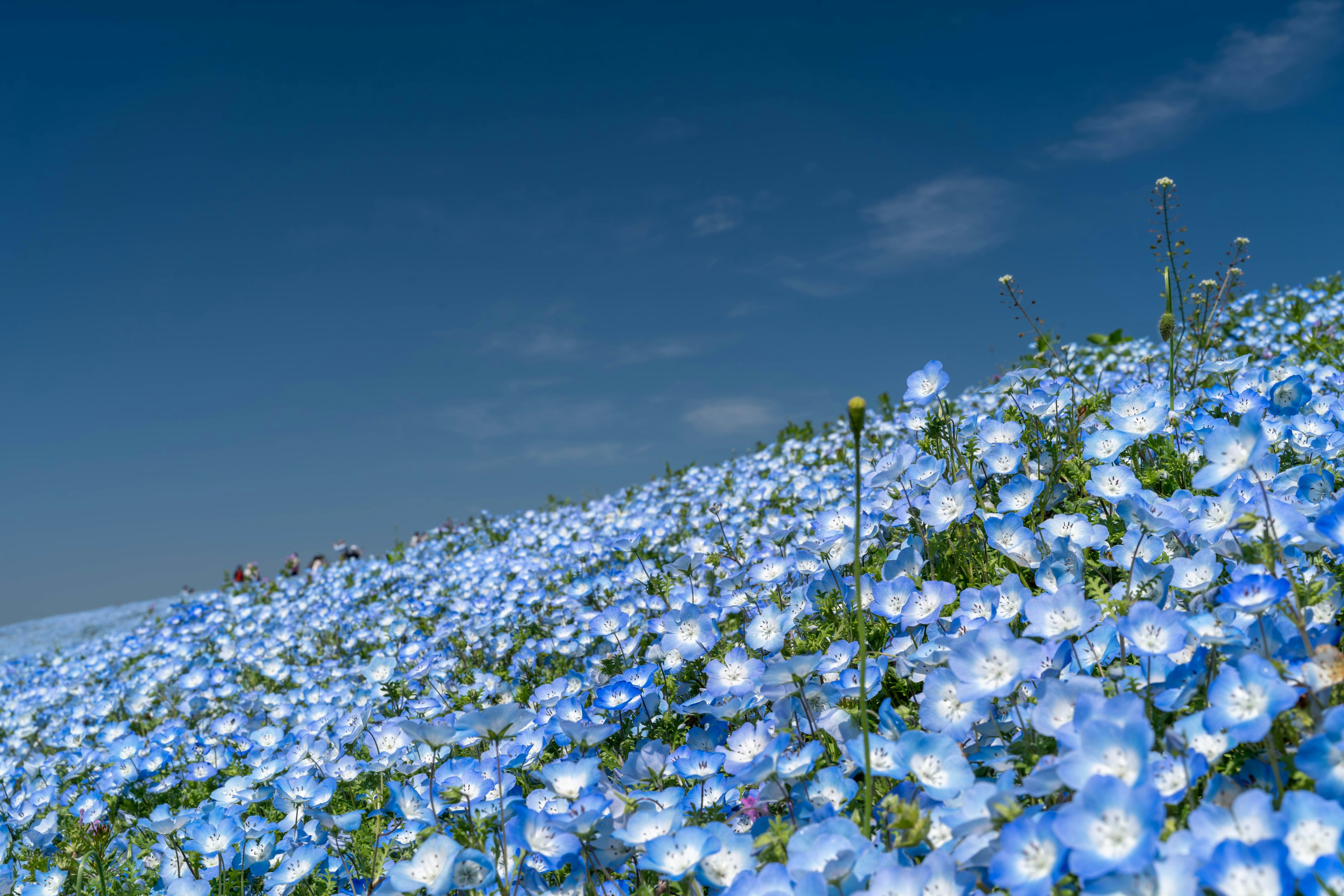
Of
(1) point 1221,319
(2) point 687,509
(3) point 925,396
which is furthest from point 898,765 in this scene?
(1) point 1221,319

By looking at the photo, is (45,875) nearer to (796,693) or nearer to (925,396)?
(796,693)

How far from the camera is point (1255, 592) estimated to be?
2109 mm

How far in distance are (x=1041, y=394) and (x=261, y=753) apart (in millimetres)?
4738

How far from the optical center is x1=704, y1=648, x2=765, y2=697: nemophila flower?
305 centimetres

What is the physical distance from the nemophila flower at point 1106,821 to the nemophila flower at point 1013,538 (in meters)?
1.68

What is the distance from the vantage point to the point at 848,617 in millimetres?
3438

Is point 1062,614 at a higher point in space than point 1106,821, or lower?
higher

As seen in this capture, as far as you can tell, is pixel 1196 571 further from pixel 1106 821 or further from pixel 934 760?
pixel 1106 821

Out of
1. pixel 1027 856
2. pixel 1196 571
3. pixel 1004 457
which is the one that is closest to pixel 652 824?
pixel 1027 856

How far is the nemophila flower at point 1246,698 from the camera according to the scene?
187 cm

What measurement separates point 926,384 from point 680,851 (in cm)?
251

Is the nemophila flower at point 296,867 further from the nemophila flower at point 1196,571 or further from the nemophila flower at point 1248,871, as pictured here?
the nemophila flower at point 1196,571

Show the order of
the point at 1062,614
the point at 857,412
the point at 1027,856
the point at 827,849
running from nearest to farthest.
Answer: the point at 857,412
the point at 1027,856
the point at 827,849
the point at 1062,614

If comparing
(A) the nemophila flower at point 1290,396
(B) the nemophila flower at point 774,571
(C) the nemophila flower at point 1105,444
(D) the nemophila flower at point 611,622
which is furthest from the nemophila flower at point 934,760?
(A) the nemophila flower at point 1290,396
